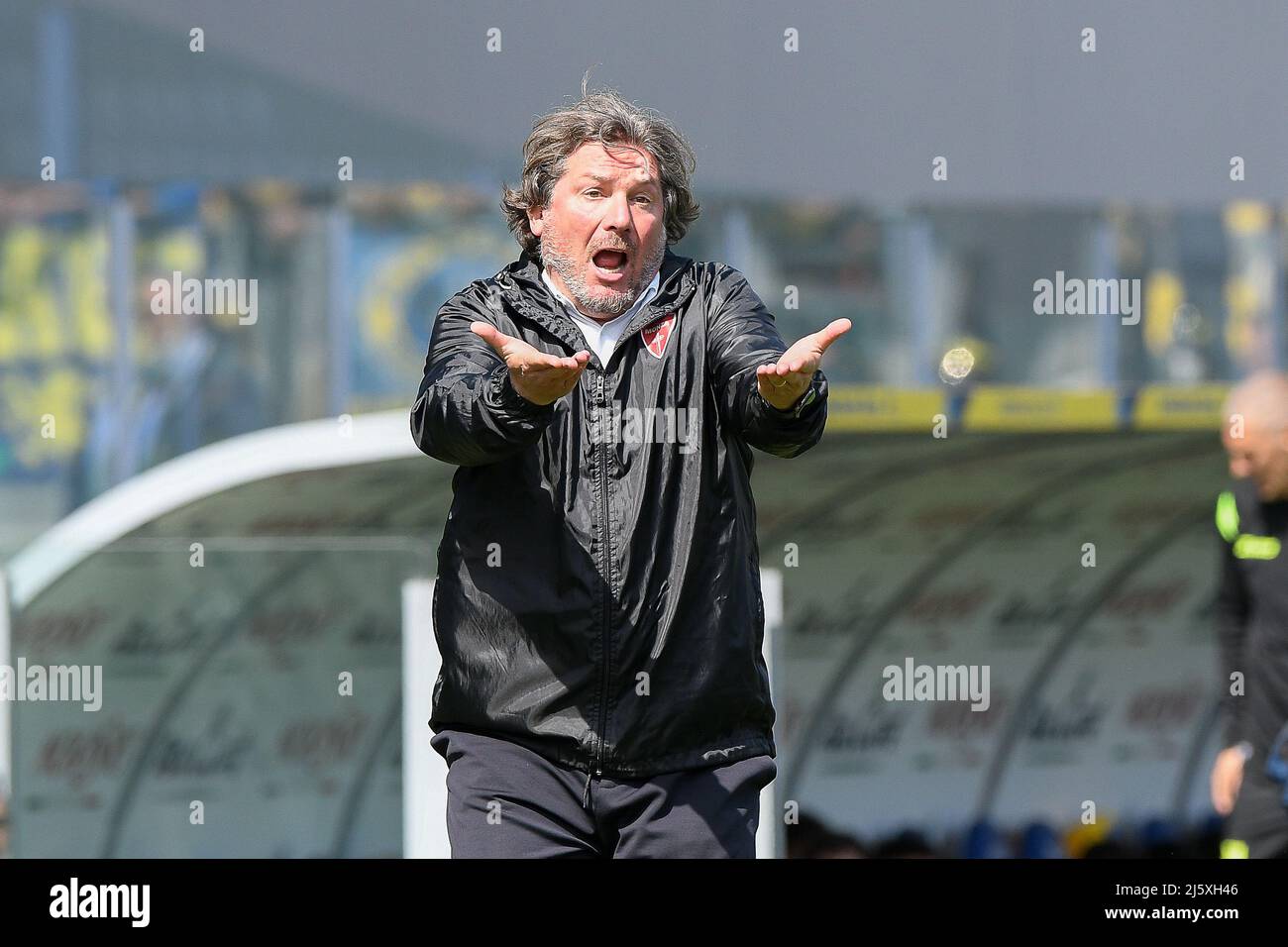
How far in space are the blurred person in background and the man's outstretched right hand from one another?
291cm

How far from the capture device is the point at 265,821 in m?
8.33

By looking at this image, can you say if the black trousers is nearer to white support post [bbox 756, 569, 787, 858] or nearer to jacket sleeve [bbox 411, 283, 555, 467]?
jacket sleeve [bbox 411, 283, 555, 467]

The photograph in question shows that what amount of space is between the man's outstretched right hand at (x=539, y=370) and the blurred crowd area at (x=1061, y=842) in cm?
753

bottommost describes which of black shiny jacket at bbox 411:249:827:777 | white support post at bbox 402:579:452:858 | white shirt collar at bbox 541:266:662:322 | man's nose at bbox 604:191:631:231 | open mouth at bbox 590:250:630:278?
white support post at bbox 402:579:452:858

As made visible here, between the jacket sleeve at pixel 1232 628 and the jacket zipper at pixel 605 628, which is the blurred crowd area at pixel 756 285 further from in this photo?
the jacket zipper at pixel 605 628

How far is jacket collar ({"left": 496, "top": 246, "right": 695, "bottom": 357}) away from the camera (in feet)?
11.6

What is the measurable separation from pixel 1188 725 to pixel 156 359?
585cm

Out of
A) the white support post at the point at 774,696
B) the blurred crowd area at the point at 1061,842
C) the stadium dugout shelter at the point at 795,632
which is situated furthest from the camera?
the blurred crowd area at the point at 1061,842

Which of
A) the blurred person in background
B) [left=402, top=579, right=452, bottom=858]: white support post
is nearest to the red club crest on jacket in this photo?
[left=402, top=579, right=452, bottom=858]: white support post

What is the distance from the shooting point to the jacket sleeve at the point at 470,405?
3.27 m

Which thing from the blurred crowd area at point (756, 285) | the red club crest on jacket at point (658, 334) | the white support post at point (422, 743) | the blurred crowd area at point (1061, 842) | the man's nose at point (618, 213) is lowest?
the blurred crowd area at point (1061, 842)

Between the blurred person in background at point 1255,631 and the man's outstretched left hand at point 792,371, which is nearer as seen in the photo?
the man's outstretched left hand at point 792,371

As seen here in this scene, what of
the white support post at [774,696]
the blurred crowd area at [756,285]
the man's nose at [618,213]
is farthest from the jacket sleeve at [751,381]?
the blurred crowd area at [756,285]
